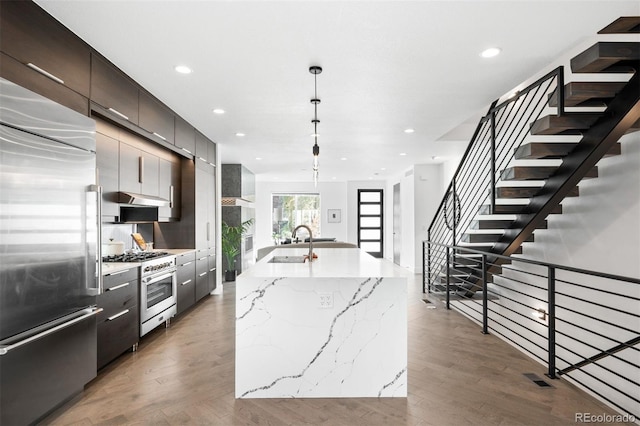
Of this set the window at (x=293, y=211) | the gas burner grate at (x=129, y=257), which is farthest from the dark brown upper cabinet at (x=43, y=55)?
the window at (x=293, y=211)

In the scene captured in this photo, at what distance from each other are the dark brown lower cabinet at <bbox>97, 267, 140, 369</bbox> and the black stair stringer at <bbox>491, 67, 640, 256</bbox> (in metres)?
4.11

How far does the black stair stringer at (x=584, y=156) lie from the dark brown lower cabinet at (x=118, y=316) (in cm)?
411

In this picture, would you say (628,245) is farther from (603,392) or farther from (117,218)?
(117,218)

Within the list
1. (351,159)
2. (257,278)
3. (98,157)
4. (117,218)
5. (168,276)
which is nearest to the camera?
(257,278)

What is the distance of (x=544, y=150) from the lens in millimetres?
3172

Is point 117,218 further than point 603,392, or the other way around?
point 117,218

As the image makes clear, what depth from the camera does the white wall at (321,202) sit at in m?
12.1

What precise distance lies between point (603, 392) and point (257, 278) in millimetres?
3604

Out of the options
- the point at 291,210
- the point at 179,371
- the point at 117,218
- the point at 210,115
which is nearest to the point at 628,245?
the point at 179,371

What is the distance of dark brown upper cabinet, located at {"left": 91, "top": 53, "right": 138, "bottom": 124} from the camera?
112 inches

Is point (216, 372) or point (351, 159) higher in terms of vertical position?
point (351, 159)

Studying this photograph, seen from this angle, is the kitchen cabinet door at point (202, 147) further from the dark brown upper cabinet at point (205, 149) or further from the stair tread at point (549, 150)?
the stair tread at point (549, 150)

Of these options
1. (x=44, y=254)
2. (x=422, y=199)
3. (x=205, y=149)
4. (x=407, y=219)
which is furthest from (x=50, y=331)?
(x=407, y=219)

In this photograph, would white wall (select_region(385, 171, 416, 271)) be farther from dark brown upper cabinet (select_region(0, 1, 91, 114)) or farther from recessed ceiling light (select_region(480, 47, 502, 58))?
dark brown upper cabinet (select_region(0, 1, 91, 114))
